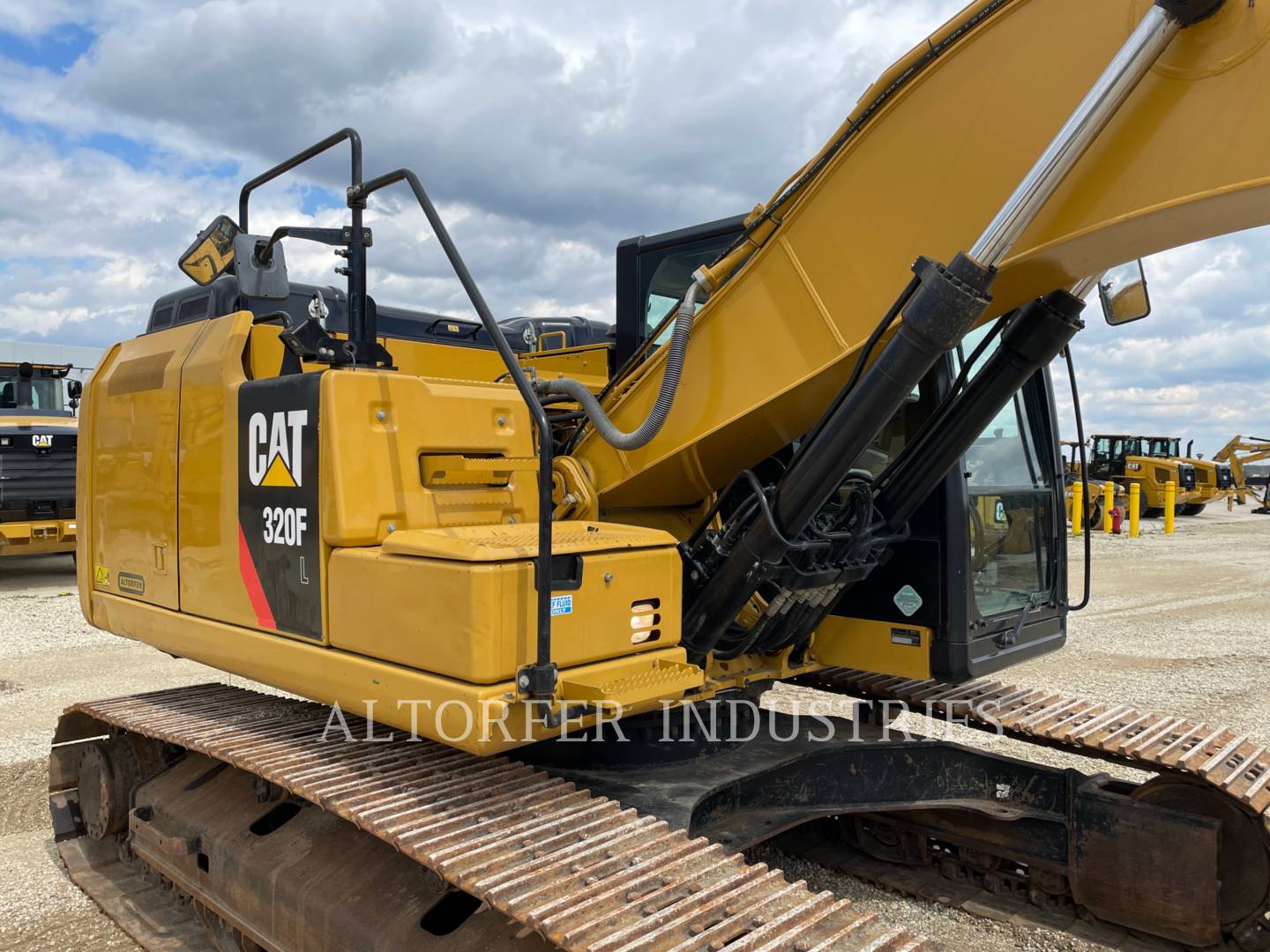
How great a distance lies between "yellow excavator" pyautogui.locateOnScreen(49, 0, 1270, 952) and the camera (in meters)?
2.52

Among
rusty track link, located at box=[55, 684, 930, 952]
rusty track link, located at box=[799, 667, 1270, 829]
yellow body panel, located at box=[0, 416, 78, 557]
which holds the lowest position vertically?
rusty track link, located at box=[799, 667, 1270, 829]

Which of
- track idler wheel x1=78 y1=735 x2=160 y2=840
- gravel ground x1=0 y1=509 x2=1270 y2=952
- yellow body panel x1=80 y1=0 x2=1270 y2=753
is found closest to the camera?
yellow body panel x1=80 y1=0 x2=1270 y2=753

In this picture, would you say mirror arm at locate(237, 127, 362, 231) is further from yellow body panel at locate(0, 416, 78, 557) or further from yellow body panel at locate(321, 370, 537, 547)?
yellow body panel at locate(0, 416, 78, 557)

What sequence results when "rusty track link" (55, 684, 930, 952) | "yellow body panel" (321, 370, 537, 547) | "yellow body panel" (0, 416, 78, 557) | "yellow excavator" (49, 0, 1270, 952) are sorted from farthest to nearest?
1. "yellow body panel" (0, 416, 78, 557)
2. "yellow body panel" (321, 370, 537, 547)
3. "yellow excavator" (49, 0, 1270, 952)
4. "rusty track link" (55, 684, 930, 952)

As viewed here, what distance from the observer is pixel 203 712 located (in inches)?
162

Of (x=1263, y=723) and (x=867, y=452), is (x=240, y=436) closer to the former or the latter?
(x=867, y=452)

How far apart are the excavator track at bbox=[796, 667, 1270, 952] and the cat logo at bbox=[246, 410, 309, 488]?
2.60 metres

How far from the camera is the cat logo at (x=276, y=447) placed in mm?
3229

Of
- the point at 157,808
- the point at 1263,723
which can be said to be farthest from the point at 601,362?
the point at 1263,723

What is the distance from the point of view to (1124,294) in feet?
10.7

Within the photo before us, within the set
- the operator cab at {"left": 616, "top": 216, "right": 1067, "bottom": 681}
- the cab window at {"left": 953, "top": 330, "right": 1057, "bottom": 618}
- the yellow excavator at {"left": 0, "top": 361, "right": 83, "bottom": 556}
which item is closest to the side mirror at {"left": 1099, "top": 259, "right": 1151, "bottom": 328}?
the operator cab at {"left": 616, "top": 216, "right": 1067, "bottom": 681}

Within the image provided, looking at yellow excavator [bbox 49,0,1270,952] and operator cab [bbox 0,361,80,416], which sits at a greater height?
operator cab [bbox 0,361,80,416]

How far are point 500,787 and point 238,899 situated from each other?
3.99ft

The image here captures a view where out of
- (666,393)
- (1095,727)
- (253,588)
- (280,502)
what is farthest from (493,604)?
(1095,727)
